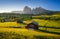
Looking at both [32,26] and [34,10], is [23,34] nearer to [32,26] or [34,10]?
[32,26]

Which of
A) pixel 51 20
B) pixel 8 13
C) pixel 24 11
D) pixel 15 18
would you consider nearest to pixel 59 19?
pixel 51 20

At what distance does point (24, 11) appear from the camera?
17.1 feet

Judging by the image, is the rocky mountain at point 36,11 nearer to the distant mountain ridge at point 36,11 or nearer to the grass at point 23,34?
the distant mountain ridge at point 36,11

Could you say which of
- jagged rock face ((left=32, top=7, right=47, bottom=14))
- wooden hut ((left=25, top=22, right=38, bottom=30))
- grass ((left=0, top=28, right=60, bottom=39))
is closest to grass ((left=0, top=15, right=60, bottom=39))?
grass ((left=0, top=28, right=60, bottom=39))

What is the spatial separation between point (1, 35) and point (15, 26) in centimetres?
67

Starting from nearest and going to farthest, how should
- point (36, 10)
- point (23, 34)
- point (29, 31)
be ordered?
point (23, 34) → point (29, 31) → point (36, 10)

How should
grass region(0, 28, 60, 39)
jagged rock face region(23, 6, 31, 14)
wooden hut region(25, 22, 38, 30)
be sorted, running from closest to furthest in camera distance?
1. grass region(0, 28, 60, 39)
2. wooden hut region(25, 22, 38, 30)
3. jagged rock face region(23, 6, 31, 14)

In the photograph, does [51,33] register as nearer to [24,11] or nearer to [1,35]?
[24,11]

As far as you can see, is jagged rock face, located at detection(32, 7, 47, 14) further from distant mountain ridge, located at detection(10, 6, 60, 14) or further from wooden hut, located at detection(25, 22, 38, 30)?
wooden hut, located at detection(25, 22, 38, 30)

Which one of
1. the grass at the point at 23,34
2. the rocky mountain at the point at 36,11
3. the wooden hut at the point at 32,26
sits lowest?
the grass at the point at 23,34

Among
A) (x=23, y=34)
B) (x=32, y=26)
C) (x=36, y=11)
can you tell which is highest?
(x=36, y=11)

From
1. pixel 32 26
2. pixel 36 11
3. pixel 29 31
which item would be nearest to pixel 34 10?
pixel 36 11

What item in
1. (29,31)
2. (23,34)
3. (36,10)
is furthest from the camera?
(36,10)

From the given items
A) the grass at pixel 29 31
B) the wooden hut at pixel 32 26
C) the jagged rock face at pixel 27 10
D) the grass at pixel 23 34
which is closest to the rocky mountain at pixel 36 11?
the jagged rock face at pixel 27 10
